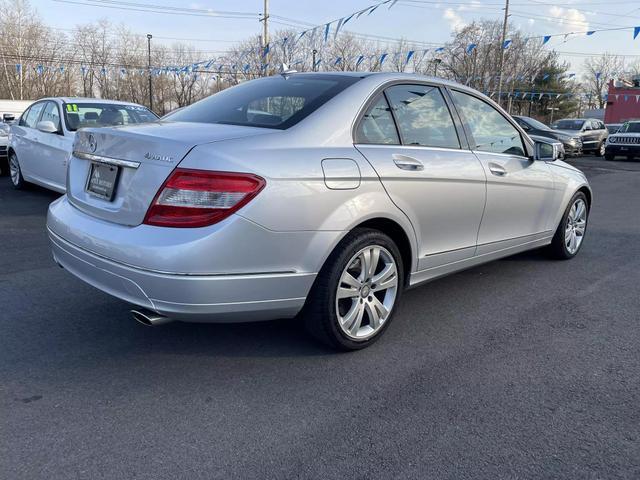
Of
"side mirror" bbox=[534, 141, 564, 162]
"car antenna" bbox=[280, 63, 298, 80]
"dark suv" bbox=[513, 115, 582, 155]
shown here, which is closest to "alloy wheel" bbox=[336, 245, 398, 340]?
"car antenna" bbox=[280, 63, 298, 80]

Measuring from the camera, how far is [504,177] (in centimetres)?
426

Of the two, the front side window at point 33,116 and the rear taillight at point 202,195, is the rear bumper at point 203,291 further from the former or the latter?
the front side window at point 33,116

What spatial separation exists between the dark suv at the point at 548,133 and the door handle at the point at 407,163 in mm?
15921

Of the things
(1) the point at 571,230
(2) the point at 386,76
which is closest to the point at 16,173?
(2) the point at 386,76

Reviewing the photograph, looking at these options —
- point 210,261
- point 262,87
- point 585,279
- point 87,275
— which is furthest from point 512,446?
point 585,279

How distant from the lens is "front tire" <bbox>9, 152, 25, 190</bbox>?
30.2 ft

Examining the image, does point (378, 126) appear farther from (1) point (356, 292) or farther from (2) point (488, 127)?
(2) point (488, 127)

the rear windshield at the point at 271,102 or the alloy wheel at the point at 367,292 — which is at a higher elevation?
the rear windshield at the point at 271,102

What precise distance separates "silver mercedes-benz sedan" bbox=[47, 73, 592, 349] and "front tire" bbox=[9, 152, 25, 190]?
265 inches

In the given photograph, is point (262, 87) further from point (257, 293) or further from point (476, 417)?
point (476, 417)

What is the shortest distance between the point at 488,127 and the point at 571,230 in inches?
76.2

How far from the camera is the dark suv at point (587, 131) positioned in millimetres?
22750

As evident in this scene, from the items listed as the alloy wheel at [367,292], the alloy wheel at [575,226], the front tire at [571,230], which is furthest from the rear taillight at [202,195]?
the alloy wheel at [575,226]

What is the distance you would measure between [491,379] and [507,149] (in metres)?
2.19
